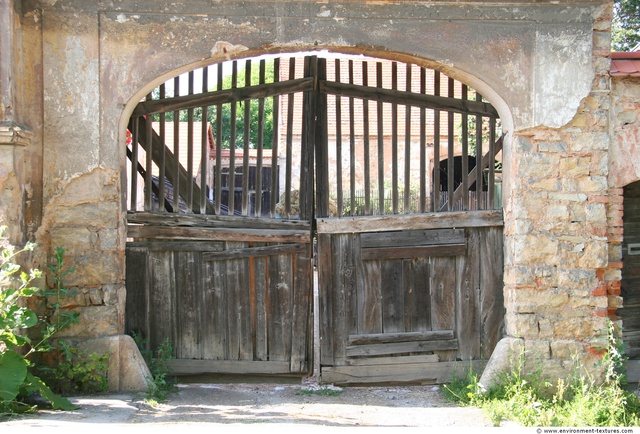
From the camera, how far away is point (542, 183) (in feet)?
17.9

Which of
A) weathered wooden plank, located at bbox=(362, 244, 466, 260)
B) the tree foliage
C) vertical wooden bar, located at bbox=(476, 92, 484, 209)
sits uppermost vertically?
the tree foliage

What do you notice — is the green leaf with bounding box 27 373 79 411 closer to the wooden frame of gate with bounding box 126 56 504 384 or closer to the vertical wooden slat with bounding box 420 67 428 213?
the wooden frame of gate with bounding box 126 56 504 384

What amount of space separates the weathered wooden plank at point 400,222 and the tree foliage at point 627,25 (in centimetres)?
1022

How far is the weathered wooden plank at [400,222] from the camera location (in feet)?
19.2

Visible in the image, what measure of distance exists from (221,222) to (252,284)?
0.65 metres

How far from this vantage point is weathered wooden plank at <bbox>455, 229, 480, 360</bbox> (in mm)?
5887

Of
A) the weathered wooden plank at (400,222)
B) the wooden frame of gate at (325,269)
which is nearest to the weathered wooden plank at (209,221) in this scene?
the wooden frame of gate at (325,269)

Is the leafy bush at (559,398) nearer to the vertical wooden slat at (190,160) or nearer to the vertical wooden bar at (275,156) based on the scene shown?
the vertical wooden bar at (275,156)

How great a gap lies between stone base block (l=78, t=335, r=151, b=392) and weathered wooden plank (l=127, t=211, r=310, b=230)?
106 cm

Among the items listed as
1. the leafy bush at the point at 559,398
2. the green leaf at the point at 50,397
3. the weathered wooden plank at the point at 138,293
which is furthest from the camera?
the weathered wooden plank at the point at 138,293

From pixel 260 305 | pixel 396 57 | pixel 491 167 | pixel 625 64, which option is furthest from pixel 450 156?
pixel 260 305

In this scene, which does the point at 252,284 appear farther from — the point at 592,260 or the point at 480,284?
the point at 592,260

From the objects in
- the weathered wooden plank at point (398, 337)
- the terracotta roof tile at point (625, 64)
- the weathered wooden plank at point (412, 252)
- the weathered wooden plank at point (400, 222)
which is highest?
the terracotta roof tile at point (625, 64)

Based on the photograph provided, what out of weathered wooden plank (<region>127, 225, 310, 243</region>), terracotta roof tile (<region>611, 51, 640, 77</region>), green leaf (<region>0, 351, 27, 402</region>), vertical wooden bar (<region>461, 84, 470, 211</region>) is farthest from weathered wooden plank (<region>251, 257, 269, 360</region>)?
terracotta roof tile (<region>611, 51, 640, 77</region>)
